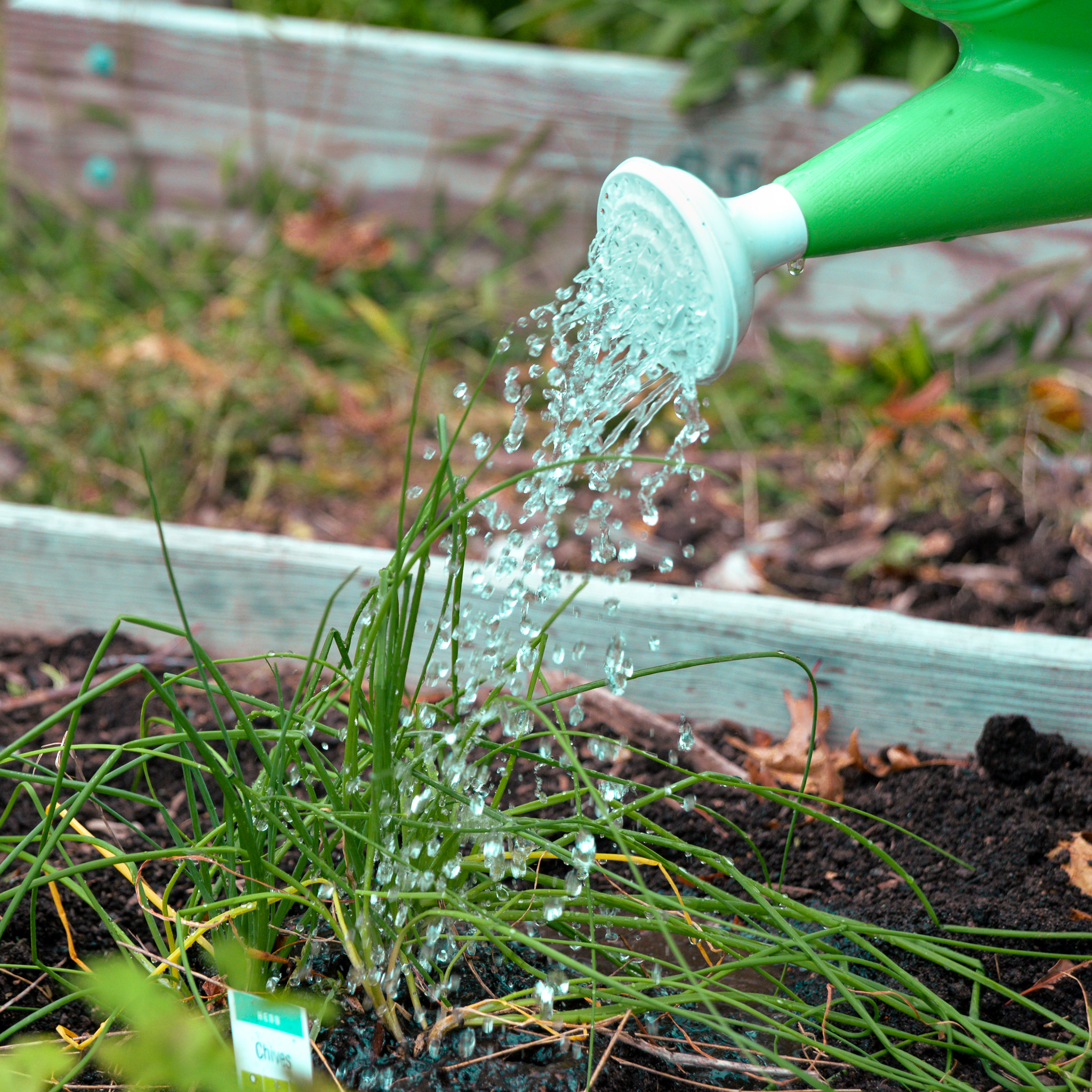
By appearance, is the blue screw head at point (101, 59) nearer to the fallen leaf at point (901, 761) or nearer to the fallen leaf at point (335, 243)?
the fallen leaf at point (335, 243)

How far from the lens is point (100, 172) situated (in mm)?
3324

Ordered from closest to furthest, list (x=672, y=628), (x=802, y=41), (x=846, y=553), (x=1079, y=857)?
1. (x=1079, y=857)
2. (x=672, y=628)
3. (x=846, y=553)
4. (x=802, y=41)

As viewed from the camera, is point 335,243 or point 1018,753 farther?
point 335,243

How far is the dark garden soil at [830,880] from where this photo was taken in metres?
1.02

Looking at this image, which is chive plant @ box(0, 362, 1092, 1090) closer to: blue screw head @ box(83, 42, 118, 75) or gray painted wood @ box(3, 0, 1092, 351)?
gray painted wood @ box(3, 0, 1092, 351)

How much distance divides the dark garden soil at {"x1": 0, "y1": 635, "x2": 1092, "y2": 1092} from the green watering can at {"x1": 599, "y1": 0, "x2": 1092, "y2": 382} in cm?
54

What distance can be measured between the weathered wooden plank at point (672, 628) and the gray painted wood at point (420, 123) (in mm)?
1612

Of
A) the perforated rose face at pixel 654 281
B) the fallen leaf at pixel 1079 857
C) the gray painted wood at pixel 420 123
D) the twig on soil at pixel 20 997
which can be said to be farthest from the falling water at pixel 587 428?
the gray painted wood at pixel 420 123

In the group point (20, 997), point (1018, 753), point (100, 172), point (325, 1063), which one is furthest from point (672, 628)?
point (100, 172)

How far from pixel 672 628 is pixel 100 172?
102 inches

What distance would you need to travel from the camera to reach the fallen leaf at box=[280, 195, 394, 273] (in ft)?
10.3

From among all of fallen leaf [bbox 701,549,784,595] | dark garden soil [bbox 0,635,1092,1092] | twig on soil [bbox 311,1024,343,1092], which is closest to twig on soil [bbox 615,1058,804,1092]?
dark garden soil [bbox 0,635,1092,1092]

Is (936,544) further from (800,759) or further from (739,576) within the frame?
(800,759)

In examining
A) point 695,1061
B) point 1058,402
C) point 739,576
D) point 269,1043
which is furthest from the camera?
point 1058,402
